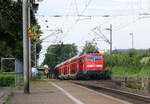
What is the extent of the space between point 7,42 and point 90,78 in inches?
579

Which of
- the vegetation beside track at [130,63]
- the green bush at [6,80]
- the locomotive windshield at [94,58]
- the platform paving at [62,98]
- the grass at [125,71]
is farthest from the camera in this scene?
the vegetation beside track at [130,63]

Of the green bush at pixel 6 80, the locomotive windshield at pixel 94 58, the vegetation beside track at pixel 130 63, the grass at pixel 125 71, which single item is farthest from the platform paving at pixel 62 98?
the grass at pixel 125 71

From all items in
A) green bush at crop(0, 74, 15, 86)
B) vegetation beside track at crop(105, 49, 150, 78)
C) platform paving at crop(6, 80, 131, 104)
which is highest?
vegetation beside track at crop(105, 49, 150, 78)

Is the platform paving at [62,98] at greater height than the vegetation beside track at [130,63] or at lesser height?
lesser

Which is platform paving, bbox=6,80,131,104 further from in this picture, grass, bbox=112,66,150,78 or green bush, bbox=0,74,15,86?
grass, bbox=112,66,150,78

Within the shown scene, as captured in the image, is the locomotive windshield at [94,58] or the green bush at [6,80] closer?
the green bush at [6,80]

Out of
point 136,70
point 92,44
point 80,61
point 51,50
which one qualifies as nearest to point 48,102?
point 80,61

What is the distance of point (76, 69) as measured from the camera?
4828cm

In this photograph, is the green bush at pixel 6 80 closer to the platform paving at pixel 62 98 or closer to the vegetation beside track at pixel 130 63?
the platform paving at pixel 62 98

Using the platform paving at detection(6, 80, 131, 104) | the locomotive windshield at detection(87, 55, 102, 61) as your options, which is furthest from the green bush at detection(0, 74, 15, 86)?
the locomotive windshield at detection(87, 55, 102, 61)

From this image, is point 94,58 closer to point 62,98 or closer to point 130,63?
point 130,63

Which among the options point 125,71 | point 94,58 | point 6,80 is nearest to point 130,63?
point 125,71

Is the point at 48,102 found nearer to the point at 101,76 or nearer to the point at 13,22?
the point at 13,22

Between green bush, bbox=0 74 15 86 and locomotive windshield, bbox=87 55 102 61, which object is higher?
locomotive windshield, bbox=87 55 102 61
